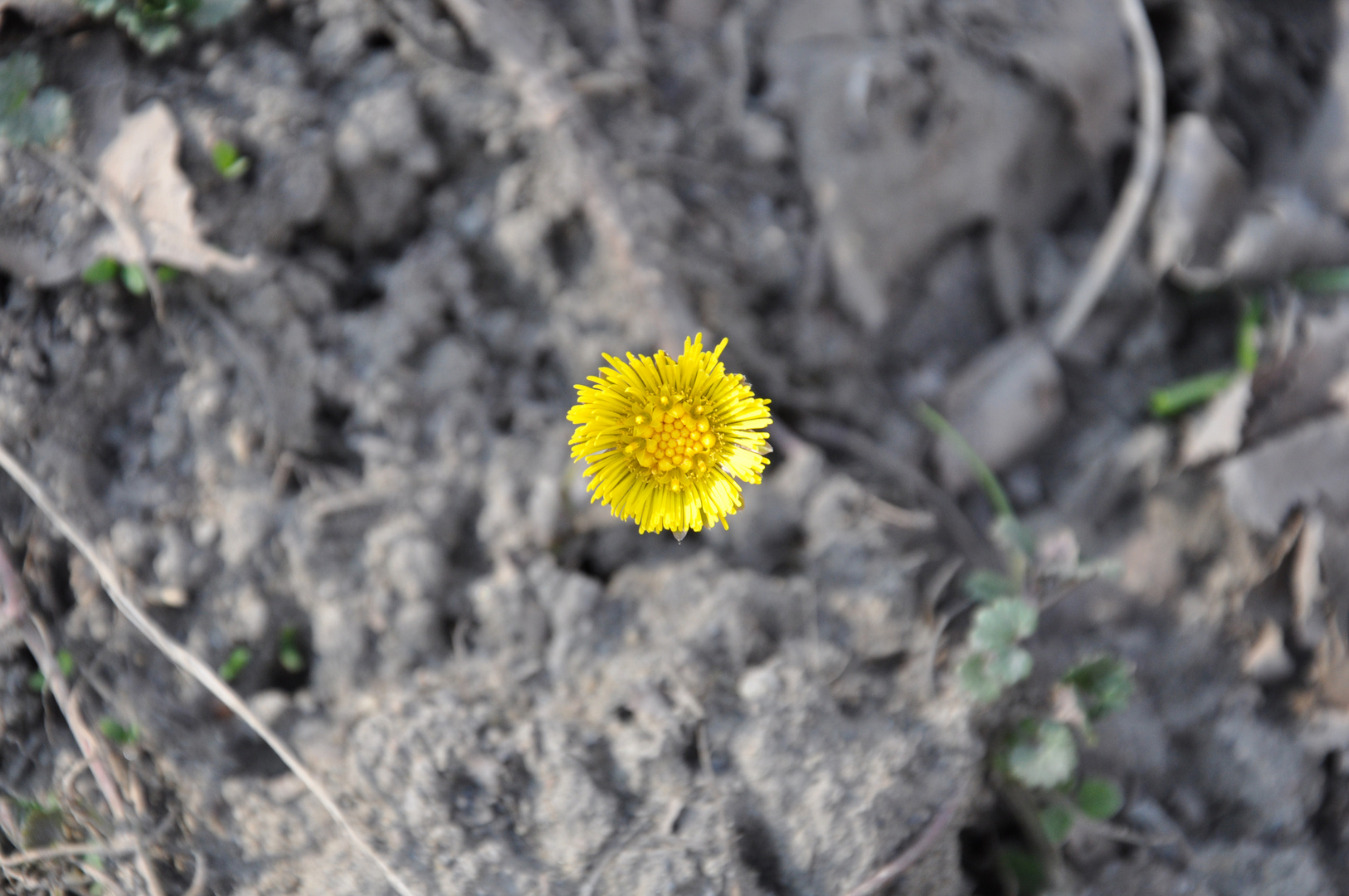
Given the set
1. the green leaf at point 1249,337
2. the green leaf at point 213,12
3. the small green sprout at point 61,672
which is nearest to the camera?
the small green sprout at point 61,672

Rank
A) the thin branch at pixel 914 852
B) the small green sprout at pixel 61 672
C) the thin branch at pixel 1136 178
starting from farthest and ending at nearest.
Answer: the thin branch at pixel 1136 178, the small green sprout at pixel 61 672, the thin branch at pixel 914 852

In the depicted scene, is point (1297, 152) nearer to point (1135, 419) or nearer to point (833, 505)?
point (1135, 419)

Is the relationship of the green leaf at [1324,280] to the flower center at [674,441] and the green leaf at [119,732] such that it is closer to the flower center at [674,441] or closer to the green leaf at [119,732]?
the flower center at [674,441]

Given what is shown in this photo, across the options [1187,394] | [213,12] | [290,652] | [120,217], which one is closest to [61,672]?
[290,652]

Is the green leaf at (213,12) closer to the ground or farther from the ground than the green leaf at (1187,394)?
closer to the ground

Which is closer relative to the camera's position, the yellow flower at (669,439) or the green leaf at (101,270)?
the yellow flower at (669,439)

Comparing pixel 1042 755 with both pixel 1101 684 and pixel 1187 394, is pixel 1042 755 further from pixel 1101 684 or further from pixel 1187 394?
pixel 1187 394

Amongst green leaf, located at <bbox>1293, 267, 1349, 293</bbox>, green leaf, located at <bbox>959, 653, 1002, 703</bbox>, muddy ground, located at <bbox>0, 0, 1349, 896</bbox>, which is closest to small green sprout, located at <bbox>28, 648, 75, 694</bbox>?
muddy ground, located at <bbox>0, 0, 1349, 896</bbox>

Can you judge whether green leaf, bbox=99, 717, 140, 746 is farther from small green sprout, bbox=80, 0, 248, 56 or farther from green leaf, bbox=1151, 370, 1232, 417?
green leaf, bbox=1151, 370, 1232, 417

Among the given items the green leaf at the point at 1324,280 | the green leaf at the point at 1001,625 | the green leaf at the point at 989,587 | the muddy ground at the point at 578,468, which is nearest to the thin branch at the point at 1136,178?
the muddy ground at the point at 578,468
